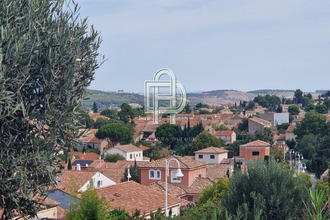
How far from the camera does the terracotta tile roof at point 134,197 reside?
23391mm

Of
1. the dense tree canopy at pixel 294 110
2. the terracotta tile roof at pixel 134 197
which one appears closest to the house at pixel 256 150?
the terracotta tile roof at pixel 134 197

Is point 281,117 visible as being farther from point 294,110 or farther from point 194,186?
point 194,186

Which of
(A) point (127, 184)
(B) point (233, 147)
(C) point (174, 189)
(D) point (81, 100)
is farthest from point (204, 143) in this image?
(D) point (81, 100)

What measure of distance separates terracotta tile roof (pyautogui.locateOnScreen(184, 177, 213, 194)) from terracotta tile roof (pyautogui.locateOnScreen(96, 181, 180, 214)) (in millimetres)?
13795

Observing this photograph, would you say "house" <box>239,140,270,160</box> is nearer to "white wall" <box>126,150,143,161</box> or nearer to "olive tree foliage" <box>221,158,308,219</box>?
"white wall" <box>126,150,143,161</box>

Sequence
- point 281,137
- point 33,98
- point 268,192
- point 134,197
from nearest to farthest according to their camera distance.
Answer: point 33,98
point 268,192
point 134,197
point 281,137

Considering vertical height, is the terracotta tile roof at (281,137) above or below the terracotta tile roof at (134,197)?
below

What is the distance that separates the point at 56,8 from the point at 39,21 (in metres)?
0.74

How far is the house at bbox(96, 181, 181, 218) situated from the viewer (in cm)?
2339

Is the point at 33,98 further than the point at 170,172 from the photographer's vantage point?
No

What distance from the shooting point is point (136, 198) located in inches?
975

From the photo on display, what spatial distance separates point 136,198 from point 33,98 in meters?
16.7

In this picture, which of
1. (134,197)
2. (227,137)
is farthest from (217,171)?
(227,137)

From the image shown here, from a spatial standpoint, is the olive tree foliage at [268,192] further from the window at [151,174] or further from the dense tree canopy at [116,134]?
the dense tree canopy at [116,134]
